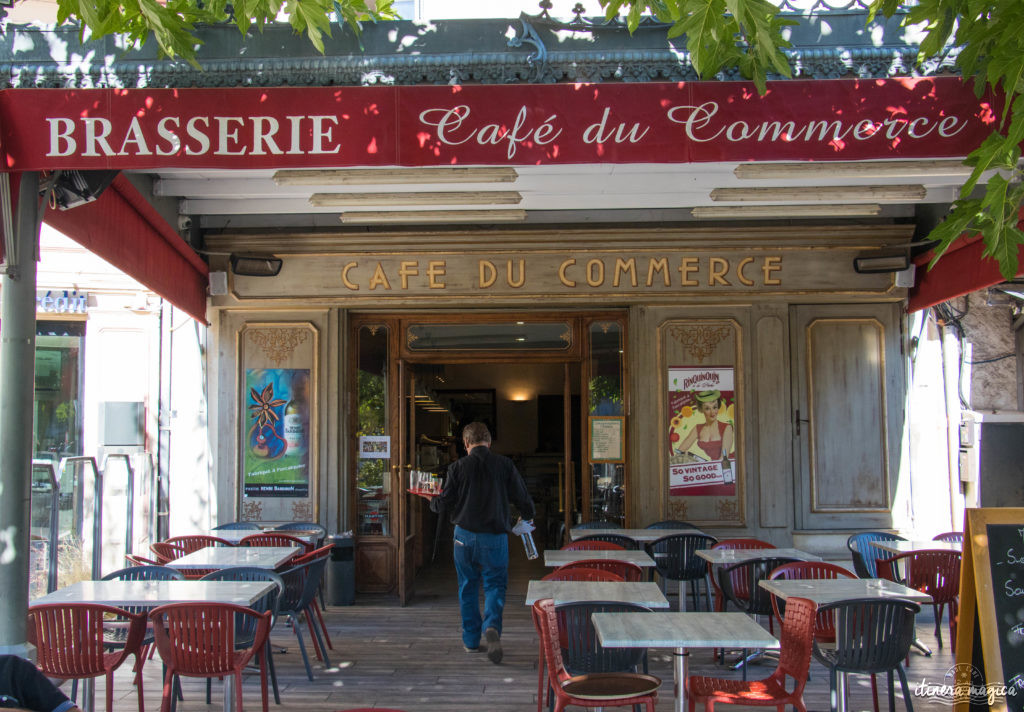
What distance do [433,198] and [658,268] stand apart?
245 cm

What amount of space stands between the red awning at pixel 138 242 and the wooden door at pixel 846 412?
5636mm

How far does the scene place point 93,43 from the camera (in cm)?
525

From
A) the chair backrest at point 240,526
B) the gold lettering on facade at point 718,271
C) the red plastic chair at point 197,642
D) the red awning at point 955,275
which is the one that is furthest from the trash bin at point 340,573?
the red awning at point 955,275

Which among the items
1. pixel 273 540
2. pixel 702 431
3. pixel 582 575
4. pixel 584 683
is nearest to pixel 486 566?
pixel 582 575

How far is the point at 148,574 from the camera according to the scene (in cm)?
572

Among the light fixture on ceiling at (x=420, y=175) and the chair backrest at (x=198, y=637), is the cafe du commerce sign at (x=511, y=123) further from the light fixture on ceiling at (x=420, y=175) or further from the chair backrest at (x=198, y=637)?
the chair backrest at (x=198, y=637)

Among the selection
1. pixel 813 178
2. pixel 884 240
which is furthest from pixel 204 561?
pixel 884 240

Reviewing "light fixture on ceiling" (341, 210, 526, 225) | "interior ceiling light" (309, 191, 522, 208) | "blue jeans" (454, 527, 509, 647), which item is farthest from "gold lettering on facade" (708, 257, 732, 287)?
"blue jeans" (454, 527, 509, 647)

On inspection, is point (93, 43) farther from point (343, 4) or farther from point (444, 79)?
point (444, 79)

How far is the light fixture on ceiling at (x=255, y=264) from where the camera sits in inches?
341

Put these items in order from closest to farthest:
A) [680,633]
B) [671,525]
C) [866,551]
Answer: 1. [680,633]
2. [866,551]
3. [671,525]

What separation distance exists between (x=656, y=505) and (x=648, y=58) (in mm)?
4613

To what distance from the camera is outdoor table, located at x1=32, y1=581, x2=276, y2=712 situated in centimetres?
485

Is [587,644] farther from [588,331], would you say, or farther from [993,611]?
[588,331]
